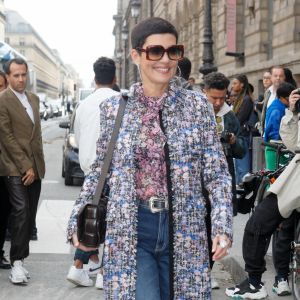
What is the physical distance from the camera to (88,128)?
5500mm

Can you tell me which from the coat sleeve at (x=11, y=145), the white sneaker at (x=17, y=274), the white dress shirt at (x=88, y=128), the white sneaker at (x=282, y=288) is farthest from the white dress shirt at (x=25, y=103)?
the white sneaker at (x=282, y=288)

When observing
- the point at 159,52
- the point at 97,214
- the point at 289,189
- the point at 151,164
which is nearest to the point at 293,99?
the point at 289,189

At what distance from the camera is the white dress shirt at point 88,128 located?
5445 mm

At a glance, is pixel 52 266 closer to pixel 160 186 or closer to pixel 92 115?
pixel 92 115

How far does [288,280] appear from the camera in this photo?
5441 mm

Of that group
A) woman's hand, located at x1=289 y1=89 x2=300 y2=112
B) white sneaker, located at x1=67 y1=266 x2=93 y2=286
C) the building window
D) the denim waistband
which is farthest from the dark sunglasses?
the building window

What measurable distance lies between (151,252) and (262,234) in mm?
2007

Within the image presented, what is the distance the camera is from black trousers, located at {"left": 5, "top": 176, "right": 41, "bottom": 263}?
5914 mm

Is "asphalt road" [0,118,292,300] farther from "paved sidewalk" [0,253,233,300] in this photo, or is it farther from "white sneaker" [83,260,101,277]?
"white sneaker" [83,260,101,277]

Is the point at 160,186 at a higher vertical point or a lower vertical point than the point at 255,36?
lower

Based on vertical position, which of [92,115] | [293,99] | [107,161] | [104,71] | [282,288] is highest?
[104,71]

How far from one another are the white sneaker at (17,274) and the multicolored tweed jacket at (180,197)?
114 inches

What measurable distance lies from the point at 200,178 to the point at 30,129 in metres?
3.37

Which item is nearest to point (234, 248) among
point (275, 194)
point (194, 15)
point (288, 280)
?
point (288, 280)
